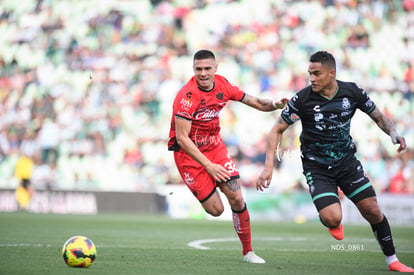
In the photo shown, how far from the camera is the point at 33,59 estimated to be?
3019cm

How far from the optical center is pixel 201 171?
9.89 meters

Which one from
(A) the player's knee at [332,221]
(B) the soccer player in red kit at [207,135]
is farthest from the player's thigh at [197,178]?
(A) the player's knee at [332,221]

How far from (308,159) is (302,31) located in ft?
62.5

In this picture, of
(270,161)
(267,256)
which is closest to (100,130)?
(267,256)

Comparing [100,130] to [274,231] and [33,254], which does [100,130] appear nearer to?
[274,231]

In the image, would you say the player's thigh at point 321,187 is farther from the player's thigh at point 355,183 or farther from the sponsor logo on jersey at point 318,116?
the sponsor logo on jersey at point 318,116

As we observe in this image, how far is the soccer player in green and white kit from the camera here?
328 inches

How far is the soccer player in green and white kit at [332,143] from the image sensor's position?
8328 mm

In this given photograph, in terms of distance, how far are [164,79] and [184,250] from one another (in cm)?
1701

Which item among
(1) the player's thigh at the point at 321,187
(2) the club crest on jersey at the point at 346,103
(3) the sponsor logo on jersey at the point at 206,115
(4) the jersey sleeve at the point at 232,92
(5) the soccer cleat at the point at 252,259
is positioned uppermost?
(4) the jersey sleeve at the point at 232,92

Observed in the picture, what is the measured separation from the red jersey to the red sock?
41.1 inches

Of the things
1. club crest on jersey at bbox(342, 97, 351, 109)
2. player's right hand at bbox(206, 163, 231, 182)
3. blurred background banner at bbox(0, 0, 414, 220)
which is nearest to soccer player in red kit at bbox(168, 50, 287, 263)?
player's right hand at bbox(206, 163, 231, 182)

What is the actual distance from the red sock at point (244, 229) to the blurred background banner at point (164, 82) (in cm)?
1393

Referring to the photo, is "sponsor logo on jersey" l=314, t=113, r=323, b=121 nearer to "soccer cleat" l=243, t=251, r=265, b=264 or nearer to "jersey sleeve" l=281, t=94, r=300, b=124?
"jersey sleeve" l=281, t=94, r=300, b=124
